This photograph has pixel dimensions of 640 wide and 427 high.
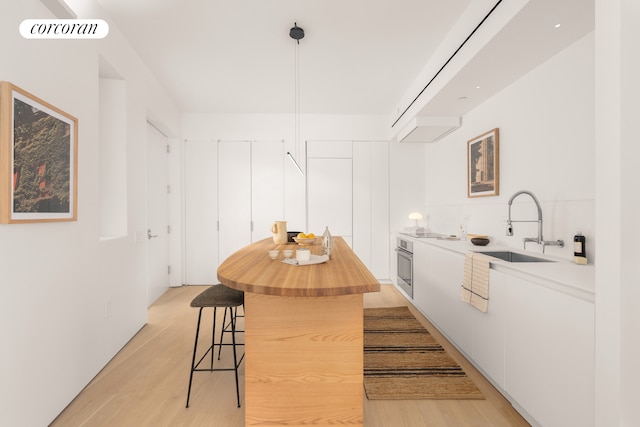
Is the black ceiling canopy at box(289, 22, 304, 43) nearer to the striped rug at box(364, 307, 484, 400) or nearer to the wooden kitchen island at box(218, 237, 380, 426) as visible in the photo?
the wooden kitchen island at box(218, 237, 380, 426)

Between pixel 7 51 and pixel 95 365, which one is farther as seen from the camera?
pixel 95 365

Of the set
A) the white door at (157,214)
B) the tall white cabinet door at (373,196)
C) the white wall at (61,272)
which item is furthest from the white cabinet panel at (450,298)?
the white door at (157,214)

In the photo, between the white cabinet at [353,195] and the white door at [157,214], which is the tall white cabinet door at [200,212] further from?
the white cabinet at [353,195]

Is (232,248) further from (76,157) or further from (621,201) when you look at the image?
(621,201)

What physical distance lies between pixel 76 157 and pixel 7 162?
24.6 inches

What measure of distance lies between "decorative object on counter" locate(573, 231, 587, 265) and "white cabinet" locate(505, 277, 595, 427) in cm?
55

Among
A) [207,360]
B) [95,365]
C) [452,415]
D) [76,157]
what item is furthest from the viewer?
[207,360]

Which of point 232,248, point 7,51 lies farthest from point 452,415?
point 232,248

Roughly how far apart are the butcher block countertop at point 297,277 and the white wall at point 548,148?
168 cm

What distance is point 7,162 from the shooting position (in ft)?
4.76

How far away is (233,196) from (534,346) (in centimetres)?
439

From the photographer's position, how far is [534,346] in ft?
5.42

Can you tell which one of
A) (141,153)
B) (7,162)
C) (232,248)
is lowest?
(232,248)

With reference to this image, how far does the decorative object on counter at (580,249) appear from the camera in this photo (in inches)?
76.9
